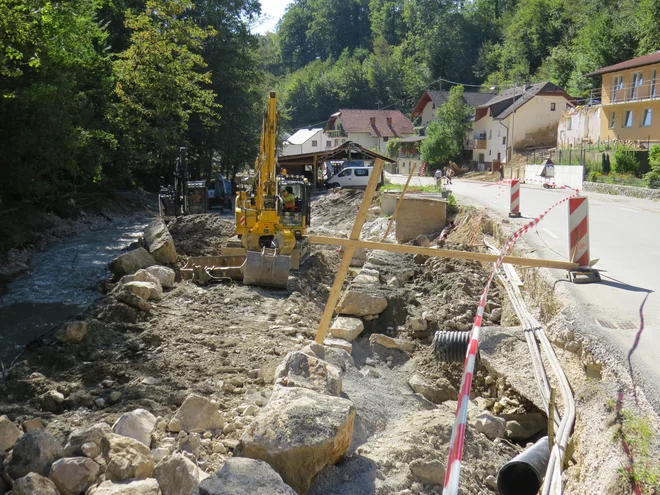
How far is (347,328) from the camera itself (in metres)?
10.4

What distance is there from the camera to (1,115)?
18.3 meters

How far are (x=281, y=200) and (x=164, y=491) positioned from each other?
1198cm

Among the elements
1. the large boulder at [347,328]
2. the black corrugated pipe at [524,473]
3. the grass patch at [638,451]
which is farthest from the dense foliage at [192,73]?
the grass patch at [638,451]

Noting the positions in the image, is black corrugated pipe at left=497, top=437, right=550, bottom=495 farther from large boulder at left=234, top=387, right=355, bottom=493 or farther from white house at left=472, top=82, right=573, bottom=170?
white house at left=472, top=82, right=573, bottom=170

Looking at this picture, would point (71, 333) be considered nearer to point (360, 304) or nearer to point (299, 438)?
point (360, 304)

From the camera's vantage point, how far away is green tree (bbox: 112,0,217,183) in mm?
32844

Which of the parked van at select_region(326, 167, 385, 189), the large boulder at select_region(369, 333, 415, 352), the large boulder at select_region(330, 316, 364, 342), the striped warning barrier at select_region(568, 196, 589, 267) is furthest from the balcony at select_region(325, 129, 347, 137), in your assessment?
the striped warning barrier at select_region(568, 196, 589, 267)

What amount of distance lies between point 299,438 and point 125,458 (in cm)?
137

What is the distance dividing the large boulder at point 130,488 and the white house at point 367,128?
265ft

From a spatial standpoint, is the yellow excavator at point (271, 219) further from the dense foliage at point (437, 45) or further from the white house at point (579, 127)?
the dense foliage at point (437, 45)

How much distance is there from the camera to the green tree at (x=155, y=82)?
32.8 m

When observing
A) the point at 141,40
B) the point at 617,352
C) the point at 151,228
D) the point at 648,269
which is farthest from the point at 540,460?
the point at 141,40

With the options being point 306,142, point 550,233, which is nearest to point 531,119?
point 306,142

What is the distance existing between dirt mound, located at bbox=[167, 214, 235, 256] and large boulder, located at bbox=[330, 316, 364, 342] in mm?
10405
